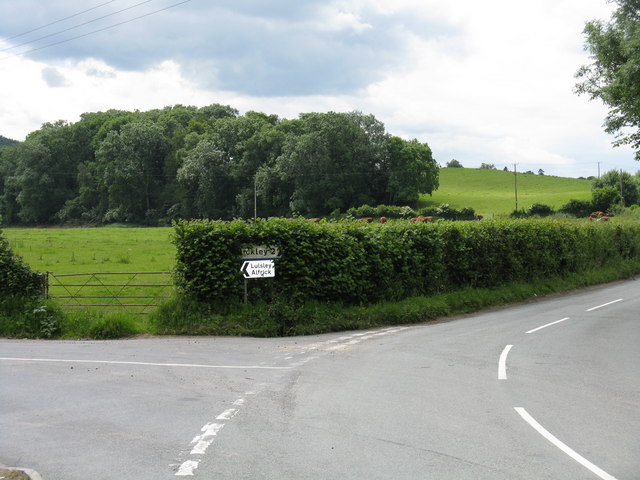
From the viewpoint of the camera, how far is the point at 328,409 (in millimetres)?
8242

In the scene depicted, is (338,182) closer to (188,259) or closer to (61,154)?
(61,154)

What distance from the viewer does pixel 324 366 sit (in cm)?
1186

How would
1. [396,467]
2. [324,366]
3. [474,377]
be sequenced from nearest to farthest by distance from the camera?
[396,467] < [474,377] < [324,366]

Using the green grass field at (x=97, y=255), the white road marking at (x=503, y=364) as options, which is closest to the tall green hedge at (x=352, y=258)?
the white road marking at (x=503, y=364)

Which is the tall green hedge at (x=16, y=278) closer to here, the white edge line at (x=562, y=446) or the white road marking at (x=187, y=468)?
the white road marking at (x=187, y=468)

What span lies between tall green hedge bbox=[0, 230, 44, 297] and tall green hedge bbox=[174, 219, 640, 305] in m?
5.41

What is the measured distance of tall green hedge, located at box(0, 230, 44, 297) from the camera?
1927cm

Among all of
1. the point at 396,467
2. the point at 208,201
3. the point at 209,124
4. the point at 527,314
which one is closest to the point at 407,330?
the point at 527,314

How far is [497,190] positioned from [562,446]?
4918 inches

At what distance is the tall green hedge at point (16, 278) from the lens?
63.2ft

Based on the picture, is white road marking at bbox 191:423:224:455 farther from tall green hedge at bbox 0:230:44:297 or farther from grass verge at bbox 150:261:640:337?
tall green hedge at bbox 0:230:44:297

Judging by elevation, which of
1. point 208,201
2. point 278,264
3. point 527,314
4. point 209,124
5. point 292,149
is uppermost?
point 209,124

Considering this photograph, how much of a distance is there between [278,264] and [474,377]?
868 cm

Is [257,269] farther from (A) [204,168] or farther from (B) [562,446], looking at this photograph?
(A) [204,168]
